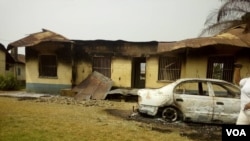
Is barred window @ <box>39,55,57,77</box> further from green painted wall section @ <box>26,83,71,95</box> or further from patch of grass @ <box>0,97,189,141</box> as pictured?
patch of grass @ <box>0,97,189,141</box>

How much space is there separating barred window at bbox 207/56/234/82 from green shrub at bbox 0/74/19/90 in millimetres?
14315

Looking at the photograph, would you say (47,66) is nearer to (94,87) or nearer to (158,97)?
(94,87)

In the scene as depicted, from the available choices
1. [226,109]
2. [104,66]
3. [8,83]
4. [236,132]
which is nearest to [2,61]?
[8,83]

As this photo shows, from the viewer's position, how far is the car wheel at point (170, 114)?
330 inches

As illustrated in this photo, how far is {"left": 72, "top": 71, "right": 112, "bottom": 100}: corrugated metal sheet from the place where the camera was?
15070 millimetres

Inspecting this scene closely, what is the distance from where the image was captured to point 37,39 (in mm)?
17406

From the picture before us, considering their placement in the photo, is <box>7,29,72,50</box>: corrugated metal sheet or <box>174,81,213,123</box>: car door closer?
<box>174,81,213,123</box>: car door

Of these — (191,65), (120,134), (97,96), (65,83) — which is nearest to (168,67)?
(191,65)

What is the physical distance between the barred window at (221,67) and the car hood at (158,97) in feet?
23.4

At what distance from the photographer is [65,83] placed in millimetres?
17422

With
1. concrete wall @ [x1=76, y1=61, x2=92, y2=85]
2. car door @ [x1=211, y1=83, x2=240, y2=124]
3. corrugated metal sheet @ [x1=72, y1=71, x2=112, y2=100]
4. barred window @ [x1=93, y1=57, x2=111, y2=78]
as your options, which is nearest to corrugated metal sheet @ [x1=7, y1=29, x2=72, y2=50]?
concrete wall @ [x1=76, y1=61, x2=92, y2=85]

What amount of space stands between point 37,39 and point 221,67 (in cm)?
1160

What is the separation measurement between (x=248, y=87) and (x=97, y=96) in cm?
1127

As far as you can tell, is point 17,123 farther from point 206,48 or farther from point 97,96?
point 206,48
